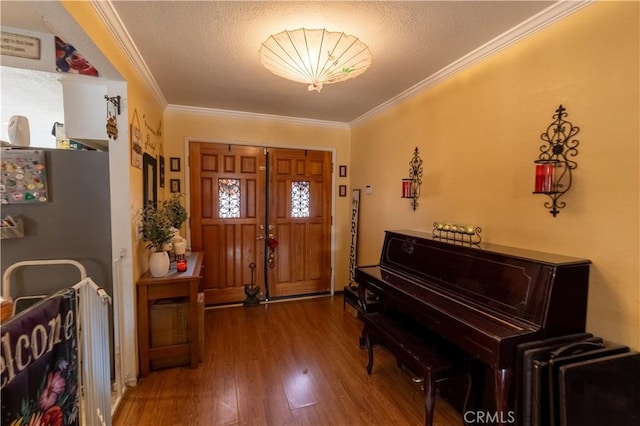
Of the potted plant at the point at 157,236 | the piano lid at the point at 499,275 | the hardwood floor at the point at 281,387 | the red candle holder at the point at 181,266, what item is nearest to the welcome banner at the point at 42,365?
the hardwood floor at the point at 281,387

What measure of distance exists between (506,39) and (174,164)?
3.46m

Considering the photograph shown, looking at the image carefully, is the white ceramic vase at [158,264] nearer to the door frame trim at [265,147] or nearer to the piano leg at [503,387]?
the door frame trim at [265,147]

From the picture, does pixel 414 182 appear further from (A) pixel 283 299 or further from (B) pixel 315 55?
(A) pixel 283 299

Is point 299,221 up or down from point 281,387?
up

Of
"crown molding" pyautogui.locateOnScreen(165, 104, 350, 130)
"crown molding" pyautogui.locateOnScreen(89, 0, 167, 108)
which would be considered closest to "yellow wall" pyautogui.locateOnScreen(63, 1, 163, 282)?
"crown molding" pyautogui.locateOnScreen(89, 0, 167, 108)

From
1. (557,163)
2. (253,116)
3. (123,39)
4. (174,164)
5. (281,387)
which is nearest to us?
(557,163)

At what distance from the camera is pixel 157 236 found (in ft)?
7.90

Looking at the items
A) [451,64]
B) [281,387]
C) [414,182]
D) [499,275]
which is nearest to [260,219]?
[414,182]

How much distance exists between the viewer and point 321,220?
4316 millimetres

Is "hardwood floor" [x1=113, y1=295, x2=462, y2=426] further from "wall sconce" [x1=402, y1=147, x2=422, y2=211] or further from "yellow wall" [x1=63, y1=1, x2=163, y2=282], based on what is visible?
"wall sconce" [x1=402, y1=147, x2=422, y2=211]

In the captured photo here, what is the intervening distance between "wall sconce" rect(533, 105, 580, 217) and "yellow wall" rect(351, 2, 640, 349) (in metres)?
0.04

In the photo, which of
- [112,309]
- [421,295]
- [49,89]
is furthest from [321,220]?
[49,89]

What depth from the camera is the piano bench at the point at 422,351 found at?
1782 millimetres

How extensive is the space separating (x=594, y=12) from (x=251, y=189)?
135 inches
